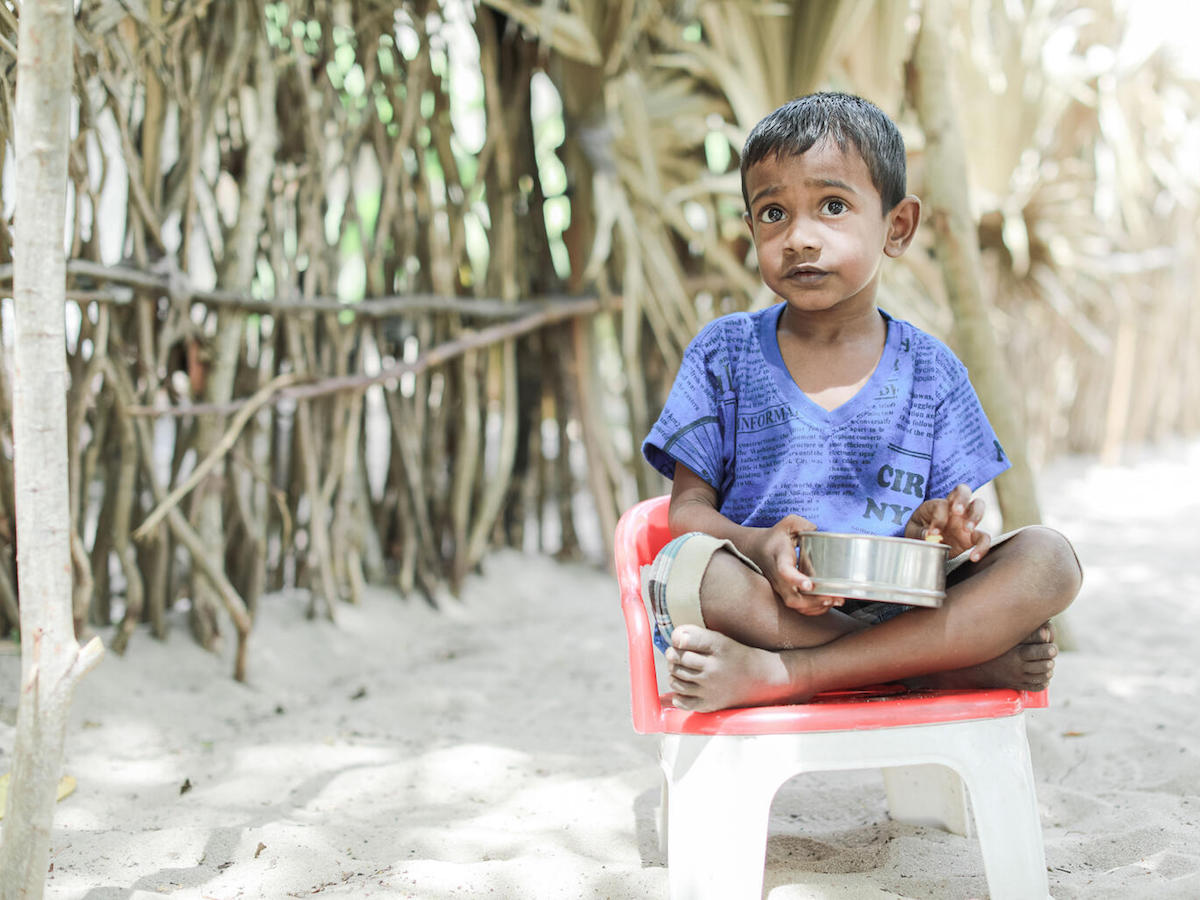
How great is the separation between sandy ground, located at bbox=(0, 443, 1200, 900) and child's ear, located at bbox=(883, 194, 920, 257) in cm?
83

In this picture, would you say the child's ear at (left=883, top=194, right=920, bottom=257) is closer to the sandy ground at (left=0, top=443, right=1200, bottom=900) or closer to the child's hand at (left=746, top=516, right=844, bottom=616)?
the child's hand at (left=746, top=516, right=844, bottom=616)

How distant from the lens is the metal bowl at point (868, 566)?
1.11m

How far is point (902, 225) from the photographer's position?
142 cm

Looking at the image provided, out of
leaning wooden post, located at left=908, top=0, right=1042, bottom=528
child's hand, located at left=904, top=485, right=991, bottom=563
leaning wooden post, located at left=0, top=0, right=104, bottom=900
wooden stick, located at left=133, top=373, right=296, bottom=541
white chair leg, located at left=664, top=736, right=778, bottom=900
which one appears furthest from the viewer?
leaning wooden post, located at left=908, top=0, right=1042, bottom=528

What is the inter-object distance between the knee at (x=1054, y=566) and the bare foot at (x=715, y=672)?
327 mm

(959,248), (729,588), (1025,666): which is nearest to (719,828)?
(729,588)

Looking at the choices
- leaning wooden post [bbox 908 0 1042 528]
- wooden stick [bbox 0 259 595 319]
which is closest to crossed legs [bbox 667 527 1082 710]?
leaning wooden post [bbox 908 0 1042 528]

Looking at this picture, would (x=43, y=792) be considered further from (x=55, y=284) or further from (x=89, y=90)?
(x=89, y=90)

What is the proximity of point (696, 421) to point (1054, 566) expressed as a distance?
480 millimetres

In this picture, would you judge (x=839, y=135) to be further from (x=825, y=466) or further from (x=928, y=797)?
(x=928, y=797)

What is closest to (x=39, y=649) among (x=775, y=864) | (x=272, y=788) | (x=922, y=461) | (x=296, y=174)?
(x=272, y=788)

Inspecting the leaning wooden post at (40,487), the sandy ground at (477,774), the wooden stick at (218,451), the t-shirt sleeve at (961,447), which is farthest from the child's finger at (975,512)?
the wooden stick at (218,451)

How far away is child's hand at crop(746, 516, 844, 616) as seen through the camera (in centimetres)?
115

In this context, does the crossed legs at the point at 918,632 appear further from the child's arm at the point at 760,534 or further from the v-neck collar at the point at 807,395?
the v-neck collar at the point at 807,395
